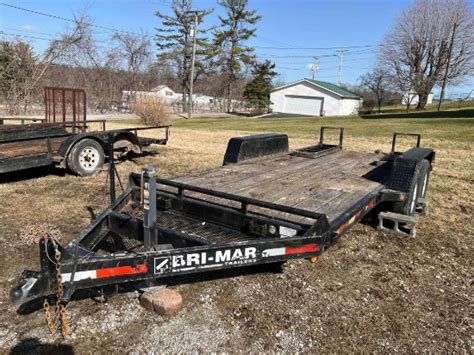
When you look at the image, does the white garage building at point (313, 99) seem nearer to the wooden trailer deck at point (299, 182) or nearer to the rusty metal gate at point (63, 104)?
the rusty metal gate at point (63, 104)

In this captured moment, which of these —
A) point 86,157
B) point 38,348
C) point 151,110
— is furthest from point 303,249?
point 151,110

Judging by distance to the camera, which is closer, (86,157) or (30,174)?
(86,157)

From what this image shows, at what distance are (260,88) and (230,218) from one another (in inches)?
1778

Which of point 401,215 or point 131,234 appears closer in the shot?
point 131,234

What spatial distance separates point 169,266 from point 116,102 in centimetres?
3565

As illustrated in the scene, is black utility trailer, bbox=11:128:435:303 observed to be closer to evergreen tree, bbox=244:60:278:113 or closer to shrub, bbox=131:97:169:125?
shrub, bbox=131:97:169:125

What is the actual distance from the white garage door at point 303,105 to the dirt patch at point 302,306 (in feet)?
150

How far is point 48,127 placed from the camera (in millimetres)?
7594

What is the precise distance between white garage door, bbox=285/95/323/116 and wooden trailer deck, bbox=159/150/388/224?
44782mm

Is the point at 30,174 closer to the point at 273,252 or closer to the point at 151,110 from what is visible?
the point at 273,252

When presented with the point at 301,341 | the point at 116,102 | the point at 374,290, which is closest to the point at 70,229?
the point at 301,341

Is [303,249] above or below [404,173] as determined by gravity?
below

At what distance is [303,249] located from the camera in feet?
8.66

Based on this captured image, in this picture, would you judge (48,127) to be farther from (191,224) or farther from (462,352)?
(462,352)
